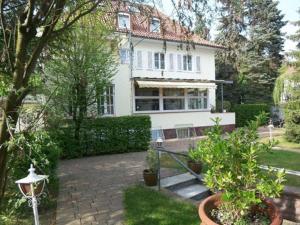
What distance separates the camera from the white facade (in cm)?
2017

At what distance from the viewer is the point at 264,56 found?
37000 millimetres

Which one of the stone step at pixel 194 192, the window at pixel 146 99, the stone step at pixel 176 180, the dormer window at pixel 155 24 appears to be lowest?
the stone step at pixel 194 192

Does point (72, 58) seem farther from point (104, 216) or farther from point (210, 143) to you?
point (210, 143)

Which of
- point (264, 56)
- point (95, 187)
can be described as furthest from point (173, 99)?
point (264, 56)

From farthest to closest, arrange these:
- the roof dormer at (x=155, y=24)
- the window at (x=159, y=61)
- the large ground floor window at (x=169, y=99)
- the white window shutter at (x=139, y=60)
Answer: the window at (x=159, y=61) → the large ground floor window at (x=169, y=99) → the white window shutter at (x=139, y=60) → the roof dormer at (x=155, y=24)

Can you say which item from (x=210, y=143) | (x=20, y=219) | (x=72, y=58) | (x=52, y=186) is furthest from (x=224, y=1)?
(x=72, y=58)

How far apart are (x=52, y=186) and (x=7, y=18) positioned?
5.11 m

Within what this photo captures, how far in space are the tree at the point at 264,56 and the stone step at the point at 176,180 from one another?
88.9 feet

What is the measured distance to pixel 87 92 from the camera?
47.0 feet

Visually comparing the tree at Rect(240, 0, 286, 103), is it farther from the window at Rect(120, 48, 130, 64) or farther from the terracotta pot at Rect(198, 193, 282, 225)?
the terracotta pot at Rect(198, 193, 282, 225)

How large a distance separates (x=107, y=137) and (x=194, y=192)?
25.0 ft

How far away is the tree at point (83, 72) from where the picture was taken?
13508 mm

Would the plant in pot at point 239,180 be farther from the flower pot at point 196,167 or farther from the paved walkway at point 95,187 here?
the flower pot at point 196,167

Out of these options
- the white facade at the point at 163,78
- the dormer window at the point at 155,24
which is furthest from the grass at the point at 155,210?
the white facade at the point at 163,78
